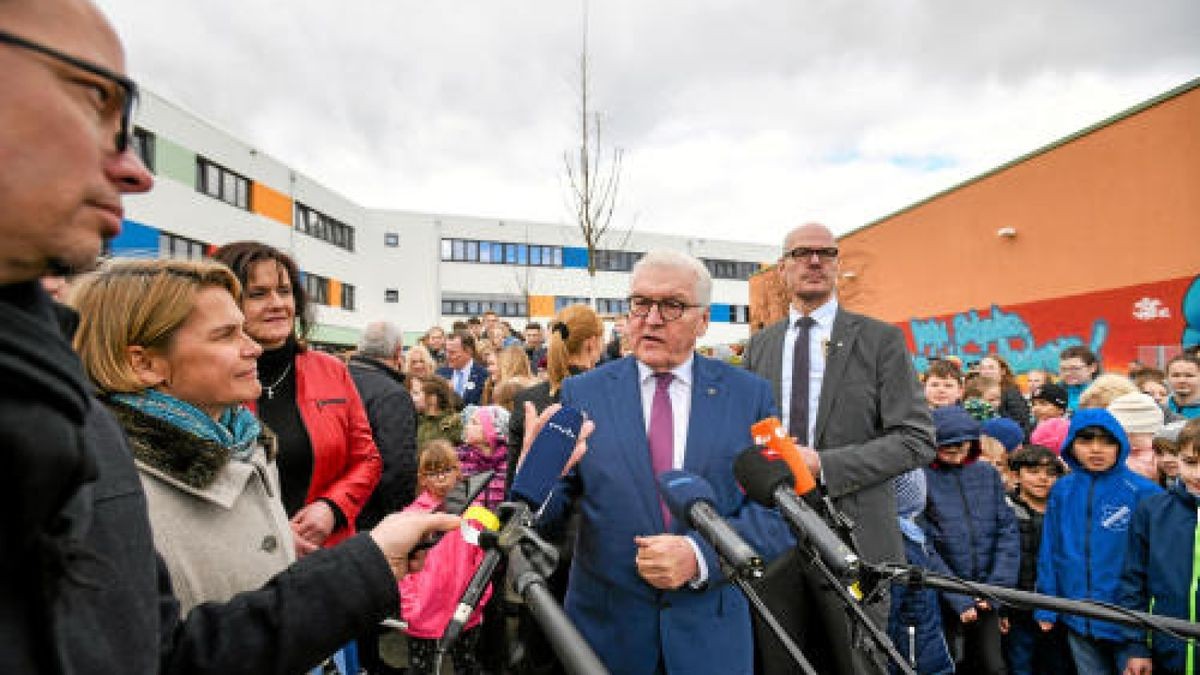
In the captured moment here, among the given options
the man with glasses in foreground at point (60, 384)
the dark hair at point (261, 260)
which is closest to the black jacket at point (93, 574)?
the man with glasses in foreground at point (60, 384)

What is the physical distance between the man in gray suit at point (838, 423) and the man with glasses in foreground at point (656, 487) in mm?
695

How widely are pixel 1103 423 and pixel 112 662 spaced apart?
16.0 ft

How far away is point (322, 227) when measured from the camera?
29312 millimetres

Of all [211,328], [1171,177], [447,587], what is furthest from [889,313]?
[211,328]

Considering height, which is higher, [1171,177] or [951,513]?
[1171,177]

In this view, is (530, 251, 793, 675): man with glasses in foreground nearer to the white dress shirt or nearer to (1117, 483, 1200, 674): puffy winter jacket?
the white dress shirt

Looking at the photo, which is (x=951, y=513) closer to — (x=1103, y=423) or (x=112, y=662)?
(x=1103, y=423)

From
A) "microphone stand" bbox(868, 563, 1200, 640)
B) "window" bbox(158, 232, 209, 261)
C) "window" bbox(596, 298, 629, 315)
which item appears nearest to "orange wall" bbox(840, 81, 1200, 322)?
"microphone stand" bbox(868, 563, 1200, 640)

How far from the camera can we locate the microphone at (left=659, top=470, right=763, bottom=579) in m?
1.26

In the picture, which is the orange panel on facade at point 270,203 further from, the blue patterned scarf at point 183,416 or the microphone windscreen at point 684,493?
the microphone windscreen at point 684,493

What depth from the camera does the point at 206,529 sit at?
1.47 meters

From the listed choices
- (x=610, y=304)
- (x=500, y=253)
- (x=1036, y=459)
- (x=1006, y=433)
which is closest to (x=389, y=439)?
(x=1036, y=459)

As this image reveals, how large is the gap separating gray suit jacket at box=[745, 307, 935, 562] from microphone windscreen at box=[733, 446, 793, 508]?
4.79ft

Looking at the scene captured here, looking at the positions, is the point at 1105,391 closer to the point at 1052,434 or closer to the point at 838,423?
the point at 1052,434
